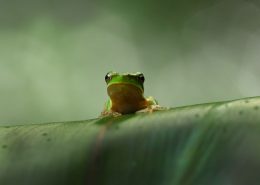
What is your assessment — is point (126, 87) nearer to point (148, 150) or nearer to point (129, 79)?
point (129, 79)

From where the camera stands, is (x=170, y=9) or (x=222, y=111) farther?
(x=170, y=9)

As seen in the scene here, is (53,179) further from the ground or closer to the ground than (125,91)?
closer to the ground

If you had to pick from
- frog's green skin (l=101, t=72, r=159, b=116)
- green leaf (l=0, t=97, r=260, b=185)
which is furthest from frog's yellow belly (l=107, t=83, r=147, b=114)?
green leaf (l=0, t=97, r=260, b=185)

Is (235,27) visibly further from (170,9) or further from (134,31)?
(170,9)

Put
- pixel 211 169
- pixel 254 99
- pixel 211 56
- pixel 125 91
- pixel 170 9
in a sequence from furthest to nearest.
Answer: pixel 211 56
pixel 170 9
pixel 125 91
pixel 254 99
pixel 211 169

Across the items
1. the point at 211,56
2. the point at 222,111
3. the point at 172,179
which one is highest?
the point at 211,56

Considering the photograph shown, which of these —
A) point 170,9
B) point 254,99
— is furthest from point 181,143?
point 170,9

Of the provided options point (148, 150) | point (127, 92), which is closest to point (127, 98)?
point (127, 92)
